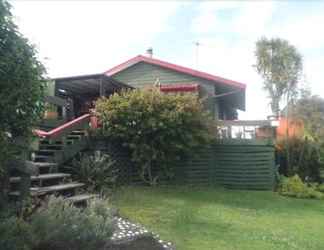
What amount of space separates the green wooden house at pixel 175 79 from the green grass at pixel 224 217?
4.87 metres

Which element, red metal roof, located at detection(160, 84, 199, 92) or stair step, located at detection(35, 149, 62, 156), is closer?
stair step, located at detection(35, 149, 62, 156)

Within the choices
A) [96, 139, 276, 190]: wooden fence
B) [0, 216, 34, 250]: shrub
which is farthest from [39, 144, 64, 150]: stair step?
[0, 216, 34, 250]: shrub

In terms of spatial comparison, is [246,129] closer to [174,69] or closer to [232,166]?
[232,166]

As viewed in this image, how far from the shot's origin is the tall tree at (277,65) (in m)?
26.5

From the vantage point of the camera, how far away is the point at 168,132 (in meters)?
9.94

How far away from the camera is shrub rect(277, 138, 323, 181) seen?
1181 centimetres

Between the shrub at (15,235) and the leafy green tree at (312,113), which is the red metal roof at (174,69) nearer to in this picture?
the leafy green tree at (312,113)

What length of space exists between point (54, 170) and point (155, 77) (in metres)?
8.80

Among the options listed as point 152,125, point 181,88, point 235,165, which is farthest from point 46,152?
point 181,88

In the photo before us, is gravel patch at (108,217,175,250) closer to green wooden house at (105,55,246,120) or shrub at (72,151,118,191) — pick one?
shrub at (72,151,118,191)

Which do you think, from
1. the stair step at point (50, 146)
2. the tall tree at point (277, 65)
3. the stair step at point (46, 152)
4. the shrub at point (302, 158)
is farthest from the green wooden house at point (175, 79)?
the tall tree at point (277, 65)

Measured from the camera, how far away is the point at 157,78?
15.4 meters

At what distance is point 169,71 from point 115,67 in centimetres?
254

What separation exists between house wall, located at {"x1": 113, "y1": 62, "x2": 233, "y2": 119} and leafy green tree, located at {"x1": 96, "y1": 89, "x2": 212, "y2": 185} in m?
3.90
